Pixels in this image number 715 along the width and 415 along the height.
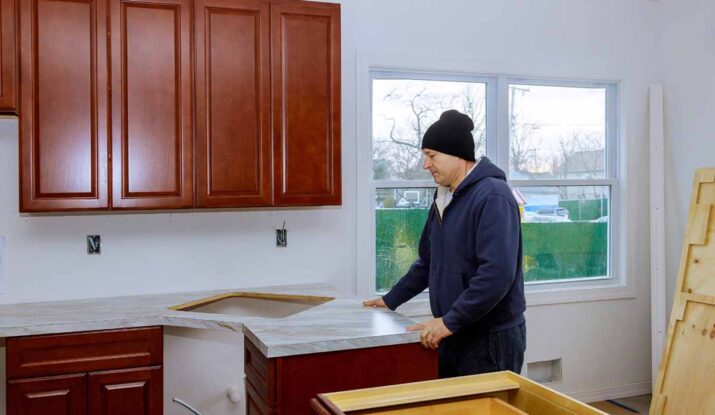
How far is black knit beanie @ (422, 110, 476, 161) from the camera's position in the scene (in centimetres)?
229

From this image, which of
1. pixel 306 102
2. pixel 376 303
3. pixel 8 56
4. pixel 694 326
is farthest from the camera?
pixel 694 326

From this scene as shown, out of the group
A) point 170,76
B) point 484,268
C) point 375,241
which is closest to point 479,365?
point 484,268

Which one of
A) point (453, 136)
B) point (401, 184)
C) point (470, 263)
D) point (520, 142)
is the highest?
point (520, 142)

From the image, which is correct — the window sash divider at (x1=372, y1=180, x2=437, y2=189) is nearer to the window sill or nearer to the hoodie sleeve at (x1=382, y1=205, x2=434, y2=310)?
the window sill

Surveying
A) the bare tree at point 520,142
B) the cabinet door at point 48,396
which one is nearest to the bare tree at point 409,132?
the bare tree at point 520,142

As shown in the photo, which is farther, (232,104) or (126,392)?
(232,104)

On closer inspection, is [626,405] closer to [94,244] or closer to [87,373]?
[87,373]

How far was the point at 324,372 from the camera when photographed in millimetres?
2023

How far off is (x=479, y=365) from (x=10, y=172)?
2216 millimetres

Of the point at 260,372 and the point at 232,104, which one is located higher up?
the point at 232,104

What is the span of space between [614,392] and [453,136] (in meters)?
2.53

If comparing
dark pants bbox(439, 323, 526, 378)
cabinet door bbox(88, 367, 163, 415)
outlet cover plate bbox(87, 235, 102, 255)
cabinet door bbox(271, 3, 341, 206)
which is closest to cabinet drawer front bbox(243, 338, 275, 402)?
cabinet door bbox(88, 367, 163, 415)

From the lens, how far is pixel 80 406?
7.59 feet

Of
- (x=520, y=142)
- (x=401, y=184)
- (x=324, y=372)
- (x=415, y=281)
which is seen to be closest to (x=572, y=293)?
Result: (x=520, y=142)
